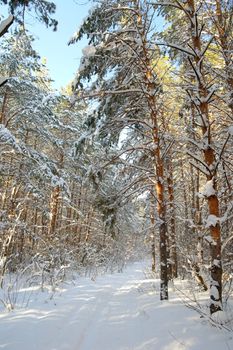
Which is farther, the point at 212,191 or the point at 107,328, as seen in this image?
the point at 107,328

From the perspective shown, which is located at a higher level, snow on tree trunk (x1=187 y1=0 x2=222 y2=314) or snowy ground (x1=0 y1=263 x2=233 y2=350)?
snow on tree trunk (x1=187 y1=0 x2=222 y2=314)

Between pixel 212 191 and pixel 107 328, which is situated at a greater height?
pixel 212 191

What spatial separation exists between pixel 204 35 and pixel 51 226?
34.3ft

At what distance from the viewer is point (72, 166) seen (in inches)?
677

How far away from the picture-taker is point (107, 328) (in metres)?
5.71

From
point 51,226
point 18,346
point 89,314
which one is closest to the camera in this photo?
point 18,346

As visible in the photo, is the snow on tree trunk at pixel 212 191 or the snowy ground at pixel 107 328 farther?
the snow on tree trunk at pixel 212 191

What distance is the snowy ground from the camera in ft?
14.7

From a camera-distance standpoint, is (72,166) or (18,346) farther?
(72,166)

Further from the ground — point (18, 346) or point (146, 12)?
point (146, 12)

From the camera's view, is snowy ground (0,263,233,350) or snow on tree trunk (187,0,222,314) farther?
snow on tree trunk (187,0,222,314)

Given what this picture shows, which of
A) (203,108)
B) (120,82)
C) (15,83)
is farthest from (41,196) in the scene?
(203,108)

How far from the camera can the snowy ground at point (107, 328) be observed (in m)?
4.48

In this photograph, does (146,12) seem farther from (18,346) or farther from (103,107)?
(18,346)
